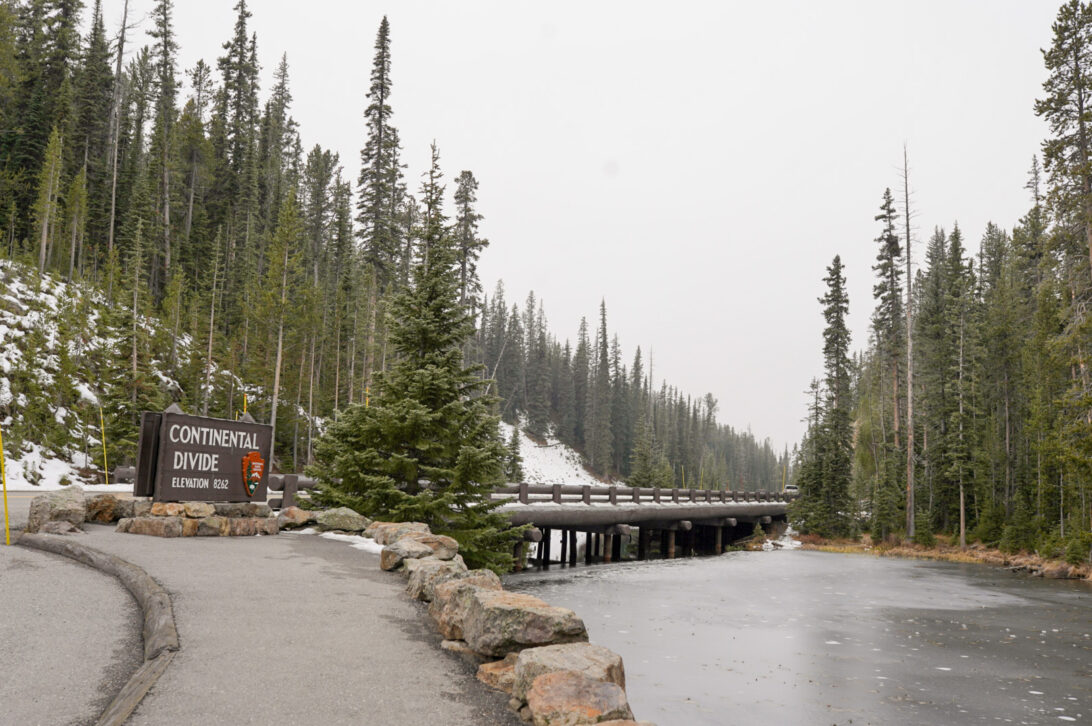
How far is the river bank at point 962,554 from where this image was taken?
25359 mm

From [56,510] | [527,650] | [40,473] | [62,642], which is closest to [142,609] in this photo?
[62,642]

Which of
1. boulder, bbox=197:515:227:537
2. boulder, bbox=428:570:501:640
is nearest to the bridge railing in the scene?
boulder, bbox=197:515:227:537

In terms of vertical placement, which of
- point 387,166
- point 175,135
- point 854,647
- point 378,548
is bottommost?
point 854,647

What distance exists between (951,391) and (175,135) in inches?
2308

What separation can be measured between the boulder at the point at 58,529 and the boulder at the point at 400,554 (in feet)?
16.7

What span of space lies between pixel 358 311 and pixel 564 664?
4264cm

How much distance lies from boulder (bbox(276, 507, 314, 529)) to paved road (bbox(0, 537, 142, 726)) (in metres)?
4.95

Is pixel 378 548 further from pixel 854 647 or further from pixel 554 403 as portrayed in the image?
pixel 554 403

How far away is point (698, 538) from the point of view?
4116 cm

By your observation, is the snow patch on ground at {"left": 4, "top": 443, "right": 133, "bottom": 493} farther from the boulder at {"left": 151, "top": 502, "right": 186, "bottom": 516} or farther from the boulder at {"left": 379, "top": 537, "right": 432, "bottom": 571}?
the boulder at {"left": 379, "top": 537, "right": 432, "bottom": 571}

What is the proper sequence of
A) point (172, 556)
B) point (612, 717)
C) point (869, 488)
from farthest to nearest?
1. point (869, 488)
2. point (172, 556)
3. point (612, 717)

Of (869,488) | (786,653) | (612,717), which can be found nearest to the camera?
(612,717)

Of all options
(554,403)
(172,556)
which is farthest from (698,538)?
(554,403)

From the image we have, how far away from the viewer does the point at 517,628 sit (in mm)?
5539
